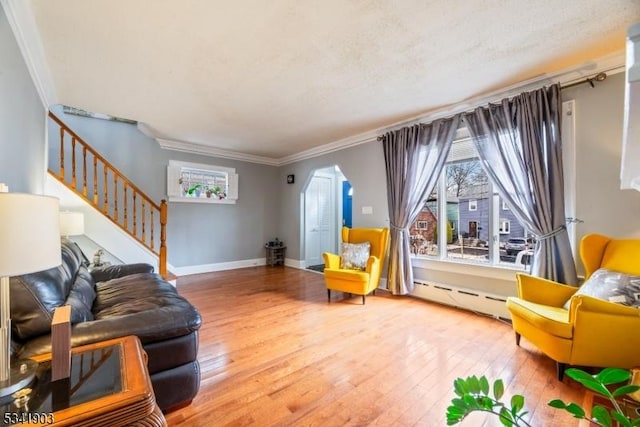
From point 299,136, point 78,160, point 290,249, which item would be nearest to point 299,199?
point 290,249

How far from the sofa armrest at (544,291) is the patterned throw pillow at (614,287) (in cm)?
21

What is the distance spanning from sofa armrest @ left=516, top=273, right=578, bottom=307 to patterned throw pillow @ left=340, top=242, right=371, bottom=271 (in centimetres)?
173

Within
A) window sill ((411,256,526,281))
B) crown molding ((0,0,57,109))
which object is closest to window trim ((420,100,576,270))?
window sill ((411,256,526,281))

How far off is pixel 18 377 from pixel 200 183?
4.61 metres

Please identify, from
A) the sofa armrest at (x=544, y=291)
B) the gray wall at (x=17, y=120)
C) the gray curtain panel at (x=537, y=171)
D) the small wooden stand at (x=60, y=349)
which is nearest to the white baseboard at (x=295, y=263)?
the gray curtain panel at (x=537, y=171)

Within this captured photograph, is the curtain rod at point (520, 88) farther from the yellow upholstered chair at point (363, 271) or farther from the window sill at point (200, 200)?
the window sill at point (200, 200)

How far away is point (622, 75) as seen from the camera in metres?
2.24

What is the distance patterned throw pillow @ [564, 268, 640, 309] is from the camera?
175 centimetres

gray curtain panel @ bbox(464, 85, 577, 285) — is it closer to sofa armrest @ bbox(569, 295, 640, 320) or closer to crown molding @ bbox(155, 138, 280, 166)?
sofa armrest @ bbox(569, 295, 640, 320)

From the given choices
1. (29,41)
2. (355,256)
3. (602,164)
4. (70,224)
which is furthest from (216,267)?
(602,164)

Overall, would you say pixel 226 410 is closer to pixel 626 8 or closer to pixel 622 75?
pixel 626 8

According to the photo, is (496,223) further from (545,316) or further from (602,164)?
(545,316)

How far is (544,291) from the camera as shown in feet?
7.43

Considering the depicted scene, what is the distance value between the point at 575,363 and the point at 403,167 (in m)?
2.56
